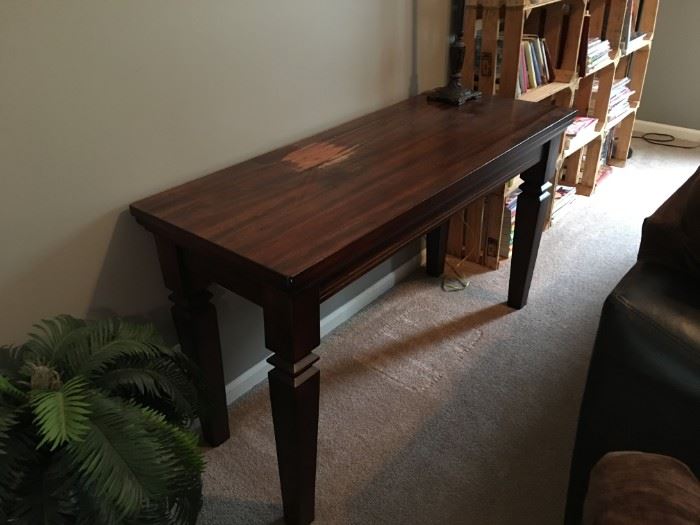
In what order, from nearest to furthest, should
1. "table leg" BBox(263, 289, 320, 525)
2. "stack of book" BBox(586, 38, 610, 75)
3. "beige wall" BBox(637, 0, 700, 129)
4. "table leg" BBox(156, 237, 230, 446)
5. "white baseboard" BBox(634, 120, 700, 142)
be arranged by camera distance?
"table leg" BBox(263, 289, 320, 525) < "table leg" BBox(156, 237, 230, 446) < "stack of book" BBox(586, 38, 610, 75) < "beige wall" BBox(637, 0, 700, 129) < "white baseboard" BBox(634, 120, 700, 142)

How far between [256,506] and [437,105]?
4.25 feet

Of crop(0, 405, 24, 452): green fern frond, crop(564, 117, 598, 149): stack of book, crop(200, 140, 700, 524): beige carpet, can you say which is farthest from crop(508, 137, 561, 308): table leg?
crop(0, 405, 24, 452): green fern frond

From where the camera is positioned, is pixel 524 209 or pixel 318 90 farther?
pixel 524 209

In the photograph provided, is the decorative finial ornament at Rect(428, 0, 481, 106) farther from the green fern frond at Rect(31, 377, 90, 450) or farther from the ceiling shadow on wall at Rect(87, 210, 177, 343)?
the green fern frond at Rect(31, 377, 90, 450)

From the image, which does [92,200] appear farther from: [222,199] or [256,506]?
[256,506]

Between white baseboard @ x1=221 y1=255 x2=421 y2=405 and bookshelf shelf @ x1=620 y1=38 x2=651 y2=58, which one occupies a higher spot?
bookshelf shelf @ x1=620 y1=38 x2=651 y2=58

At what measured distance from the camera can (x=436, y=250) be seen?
230 centimetres

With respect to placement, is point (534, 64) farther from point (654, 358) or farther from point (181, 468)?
point (181, 468)

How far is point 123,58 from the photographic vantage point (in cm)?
118

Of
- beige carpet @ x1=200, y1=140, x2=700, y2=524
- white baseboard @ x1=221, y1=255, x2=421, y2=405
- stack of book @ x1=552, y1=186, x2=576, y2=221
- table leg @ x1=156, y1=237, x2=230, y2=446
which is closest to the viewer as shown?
table leg @ x1=156, y1=237, x2=230, y2=446

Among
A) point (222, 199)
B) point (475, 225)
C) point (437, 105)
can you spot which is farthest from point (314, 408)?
point (475, 225)

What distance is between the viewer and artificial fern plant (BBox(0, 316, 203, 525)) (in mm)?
871

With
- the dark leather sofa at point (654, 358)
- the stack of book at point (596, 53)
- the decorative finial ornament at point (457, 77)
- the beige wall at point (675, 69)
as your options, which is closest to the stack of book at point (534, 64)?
the stack of book at point (596, 53)

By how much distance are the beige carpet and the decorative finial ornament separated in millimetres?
743
